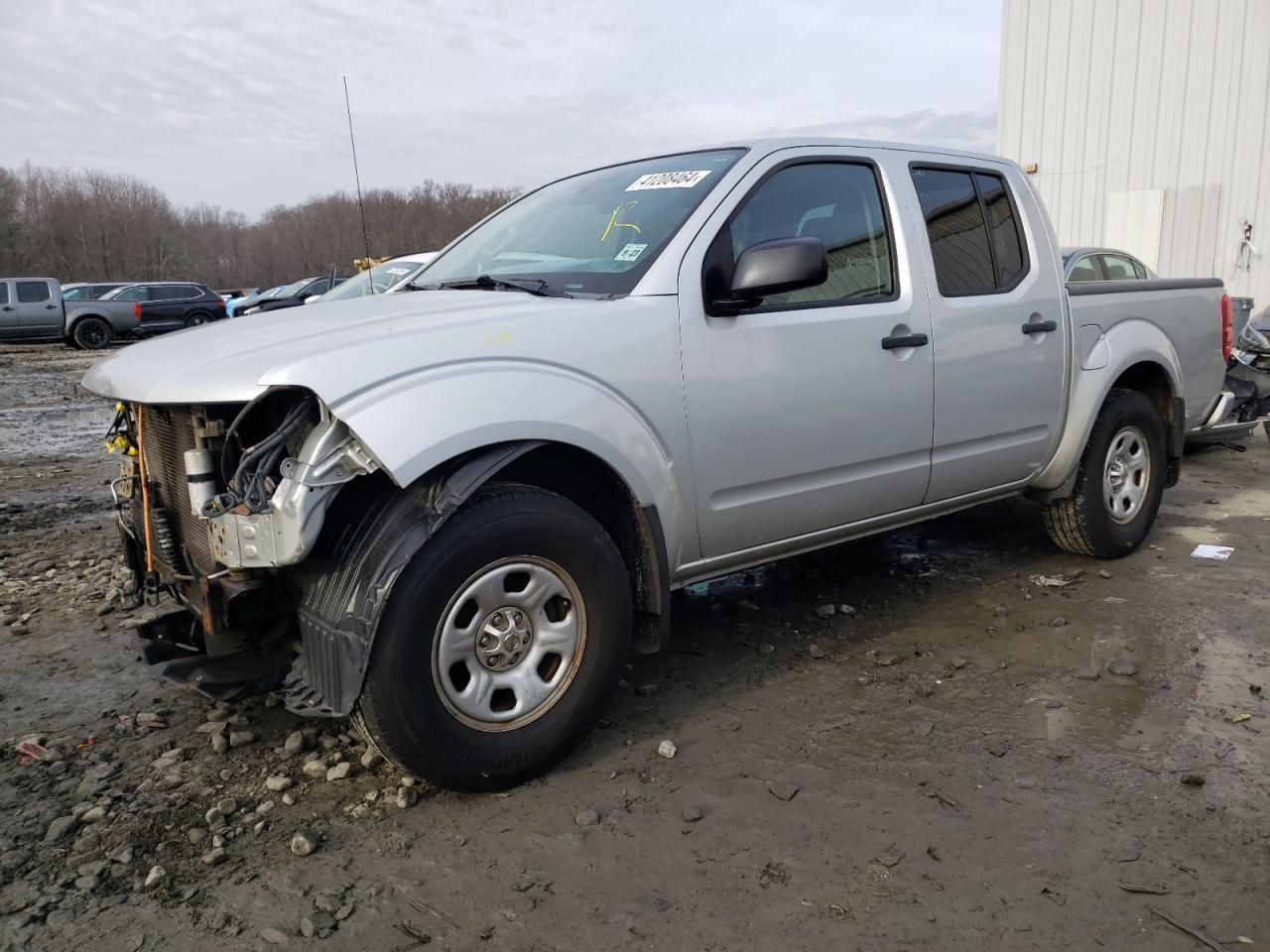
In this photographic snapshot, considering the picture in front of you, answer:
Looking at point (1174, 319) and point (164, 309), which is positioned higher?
point (1174, 319)

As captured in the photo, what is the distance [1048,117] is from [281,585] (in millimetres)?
16943

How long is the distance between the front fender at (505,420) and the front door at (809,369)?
0.60ft

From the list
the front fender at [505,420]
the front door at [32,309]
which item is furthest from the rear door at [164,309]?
the front fender at [505,420]

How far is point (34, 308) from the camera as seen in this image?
23.8 meters

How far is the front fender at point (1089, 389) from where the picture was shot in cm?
446

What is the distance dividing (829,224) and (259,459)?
2.24 meters

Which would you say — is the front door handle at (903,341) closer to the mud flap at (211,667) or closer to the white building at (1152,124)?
the mud flap at (211,667)

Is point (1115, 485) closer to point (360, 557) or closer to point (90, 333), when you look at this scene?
point (360, 557)

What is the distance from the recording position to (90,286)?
83.6ft

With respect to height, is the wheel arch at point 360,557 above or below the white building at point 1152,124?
below

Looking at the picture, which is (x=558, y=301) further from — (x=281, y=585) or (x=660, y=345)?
(x=281, y=585)

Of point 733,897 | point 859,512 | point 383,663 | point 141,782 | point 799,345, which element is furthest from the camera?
point 859,512

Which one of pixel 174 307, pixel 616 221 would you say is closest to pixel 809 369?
pixel 616 221

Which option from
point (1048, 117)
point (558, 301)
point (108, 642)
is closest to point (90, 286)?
point (1048, 117)
